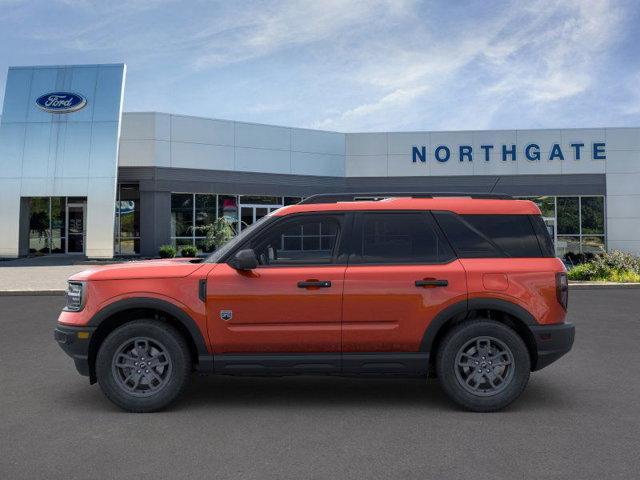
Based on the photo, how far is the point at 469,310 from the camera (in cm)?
546

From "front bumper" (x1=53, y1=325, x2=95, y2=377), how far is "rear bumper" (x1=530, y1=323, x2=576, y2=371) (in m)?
3.89

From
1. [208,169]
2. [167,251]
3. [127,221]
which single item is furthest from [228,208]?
[127,221]

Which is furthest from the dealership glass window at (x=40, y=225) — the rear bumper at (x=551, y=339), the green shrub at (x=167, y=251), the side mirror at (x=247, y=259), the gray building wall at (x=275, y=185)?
the rear bumper at (x=551, y=339)

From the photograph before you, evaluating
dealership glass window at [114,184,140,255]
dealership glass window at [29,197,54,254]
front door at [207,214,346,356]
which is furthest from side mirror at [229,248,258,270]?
dealership glass window at [29,197,54,254]

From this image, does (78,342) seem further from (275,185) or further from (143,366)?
(275,185)

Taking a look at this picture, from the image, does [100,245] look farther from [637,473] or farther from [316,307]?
[637,473]

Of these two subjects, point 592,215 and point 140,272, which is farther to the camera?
point 592,215

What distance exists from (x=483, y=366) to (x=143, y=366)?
2966mm

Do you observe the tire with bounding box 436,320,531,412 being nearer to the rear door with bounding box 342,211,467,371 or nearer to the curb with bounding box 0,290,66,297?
the rear door with bounding box 342,211,467,371

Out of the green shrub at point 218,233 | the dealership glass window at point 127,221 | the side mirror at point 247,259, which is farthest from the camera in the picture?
the dealership glass window at point 127,221

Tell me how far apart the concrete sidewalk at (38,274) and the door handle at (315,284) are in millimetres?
5992

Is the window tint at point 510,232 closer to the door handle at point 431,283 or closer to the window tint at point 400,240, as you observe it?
the window tint at point 400,240

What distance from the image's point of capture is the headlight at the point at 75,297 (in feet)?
18.1

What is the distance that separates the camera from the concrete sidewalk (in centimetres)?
1589
